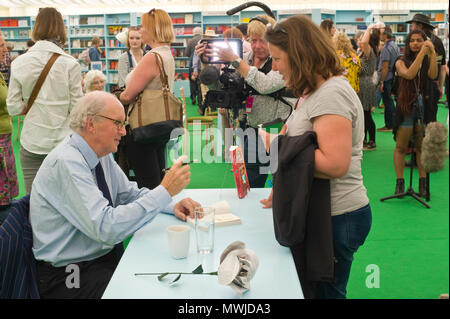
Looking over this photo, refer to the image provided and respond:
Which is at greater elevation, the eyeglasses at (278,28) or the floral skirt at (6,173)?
the eyeglasses at (278,28)

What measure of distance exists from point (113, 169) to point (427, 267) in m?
2.06

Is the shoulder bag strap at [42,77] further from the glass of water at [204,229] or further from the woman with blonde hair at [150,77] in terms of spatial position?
the glass of water at [204,229]

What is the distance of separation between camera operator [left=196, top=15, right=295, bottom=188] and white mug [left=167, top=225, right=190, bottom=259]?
1.21m

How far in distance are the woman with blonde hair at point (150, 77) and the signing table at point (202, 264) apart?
1.06m

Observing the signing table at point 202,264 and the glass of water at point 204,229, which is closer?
the signing table at point 202,264

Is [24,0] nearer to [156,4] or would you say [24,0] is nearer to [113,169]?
[156,4]

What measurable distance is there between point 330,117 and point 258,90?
107cm

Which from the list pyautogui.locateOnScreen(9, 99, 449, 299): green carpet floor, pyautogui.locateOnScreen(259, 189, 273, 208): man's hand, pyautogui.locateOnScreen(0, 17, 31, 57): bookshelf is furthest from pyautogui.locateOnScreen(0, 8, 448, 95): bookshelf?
pyautogui.locateOnScreen(259, 189, 273, 208): man's hand

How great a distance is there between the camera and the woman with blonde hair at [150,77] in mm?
2863

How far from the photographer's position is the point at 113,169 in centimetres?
209

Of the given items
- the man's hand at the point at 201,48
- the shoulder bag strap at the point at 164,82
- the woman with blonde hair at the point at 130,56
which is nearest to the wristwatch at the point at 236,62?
the man's hand at the point at 201,48

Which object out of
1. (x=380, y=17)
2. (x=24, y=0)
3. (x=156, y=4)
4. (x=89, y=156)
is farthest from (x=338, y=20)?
(x=89, y=156)

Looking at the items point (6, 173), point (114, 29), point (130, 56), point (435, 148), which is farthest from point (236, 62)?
point (114, 29)

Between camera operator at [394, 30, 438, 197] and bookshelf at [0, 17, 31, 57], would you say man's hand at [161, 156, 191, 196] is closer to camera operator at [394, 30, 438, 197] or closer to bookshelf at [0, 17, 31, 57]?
camera operator at [394, 30, 438, 197]
